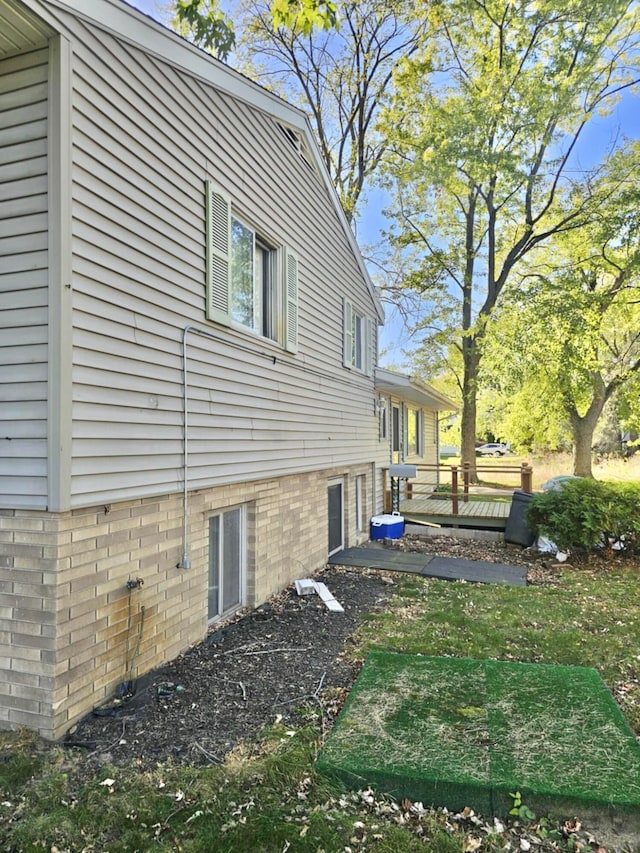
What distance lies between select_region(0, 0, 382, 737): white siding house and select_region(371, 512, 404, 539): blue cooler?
4255 millimetres

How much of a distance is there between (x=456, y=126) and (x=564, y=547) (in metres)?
14.1

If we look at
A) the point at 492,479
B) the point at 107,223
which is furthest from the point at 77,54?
the point at 492,479

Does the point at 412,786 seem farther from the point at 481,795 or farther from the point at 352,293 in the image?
the point at 352,293

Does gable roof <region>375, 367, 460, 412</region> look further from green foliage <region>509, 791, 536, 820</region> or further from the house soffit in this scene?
green foliage <region>509, 791, 536, 820</region>

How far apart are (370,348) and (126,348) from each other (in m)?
7.76

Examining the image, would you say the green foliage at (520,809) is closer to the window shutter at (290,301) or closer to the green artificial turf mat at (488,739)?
the green artificial turf mat at (488,739)

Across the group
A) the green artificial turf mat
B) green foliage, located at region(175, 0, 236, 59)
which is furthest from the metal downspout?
green foliage, located at region(175, 0, 236, 59)

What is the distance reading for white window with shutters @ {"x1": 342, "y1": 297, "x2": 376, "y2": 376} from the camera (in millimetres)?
9071

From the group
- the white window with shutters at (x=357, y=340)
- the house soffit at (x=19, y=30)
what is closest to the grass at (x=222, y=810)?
the house soffit at (x=19, y=30)

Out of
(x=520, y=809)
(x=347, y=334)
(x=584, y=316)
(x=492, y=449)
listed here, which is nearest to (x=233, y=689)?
(x=520, y=809)

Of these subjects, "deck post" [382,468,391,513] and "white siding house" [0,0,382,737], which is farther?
"deck post" [382,468,391,513]

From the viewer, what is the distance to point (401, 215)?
20703mm

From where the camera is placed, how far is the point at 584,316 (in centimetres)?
1680

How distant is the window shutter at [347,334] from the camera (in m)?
8.98
